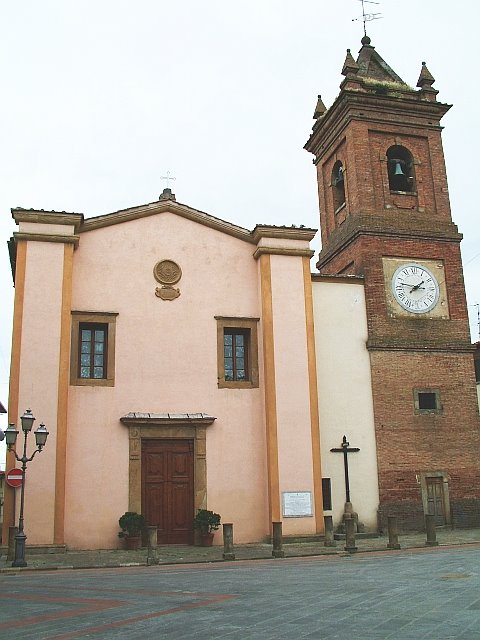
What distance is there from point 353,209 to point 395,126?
3.33 metres

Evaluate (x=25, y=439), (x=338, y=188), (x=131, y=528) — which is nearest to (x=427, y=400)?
(x=338, y=188)

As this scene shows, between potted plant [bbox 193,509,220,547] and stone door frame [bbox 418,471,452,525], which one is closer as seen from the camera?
potted plant [bbox 193,509,220,547]

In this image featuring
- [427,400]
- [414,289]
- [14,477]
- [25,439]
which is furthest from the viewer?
[414,289]

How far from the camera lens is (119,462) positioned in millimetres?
17516

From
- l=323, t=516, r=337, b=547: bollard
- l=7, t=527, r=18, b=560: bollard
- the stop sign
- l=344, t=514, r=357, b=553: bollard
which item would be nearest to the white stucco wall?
l=323, t=516, r=337, b=547: bollard

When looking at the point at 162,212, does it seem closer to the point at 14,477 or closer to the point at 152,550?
the point at 14,477

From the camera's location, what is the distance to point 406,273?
845 inches

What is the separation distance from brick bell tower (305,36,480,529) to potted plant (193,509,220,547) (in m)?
4.80

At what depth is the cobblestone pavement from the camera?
560 inches

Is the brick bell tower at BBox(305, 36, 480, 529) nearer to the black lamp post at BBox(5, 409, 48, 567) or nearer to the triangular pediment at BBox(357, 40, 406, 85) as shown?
the triangular pediment at BBox(357, 40, 406, 85)

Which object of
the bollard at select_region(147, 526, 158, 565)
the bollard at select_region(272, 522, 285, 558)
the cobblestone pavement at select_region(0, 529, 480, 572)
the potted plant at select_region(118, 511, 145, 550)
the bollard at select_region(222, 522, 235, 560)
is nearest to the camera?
the bollard at select_region(147, 526, 158, 565)

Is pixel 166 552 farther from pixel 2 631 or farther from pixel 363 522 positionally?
pixel 2 631

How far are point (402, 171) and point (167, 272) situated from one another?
8872 mm

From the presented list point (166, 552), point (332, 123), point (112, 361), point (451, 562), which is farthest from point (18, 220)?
point (451, 562)
